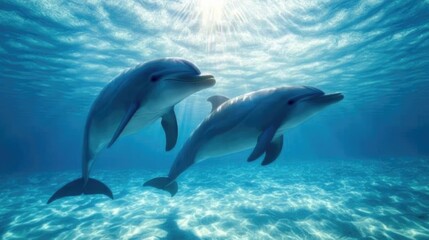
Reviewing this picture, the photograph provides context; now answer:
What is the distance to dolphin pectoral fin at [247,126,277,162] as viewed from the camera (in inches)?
134

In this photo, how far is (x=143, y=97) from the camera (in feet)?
11.0

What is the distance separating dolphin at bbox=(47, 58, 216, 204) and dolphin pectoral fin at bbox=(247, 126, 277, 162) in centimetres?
108

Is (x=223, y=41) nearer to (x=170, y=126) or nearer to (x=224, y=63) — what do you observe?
(x=224, y=63)

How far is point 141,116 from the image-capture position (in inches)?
149

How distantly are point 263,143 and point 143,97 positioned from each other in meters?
1.80

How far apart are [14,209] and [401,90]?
3811 cm

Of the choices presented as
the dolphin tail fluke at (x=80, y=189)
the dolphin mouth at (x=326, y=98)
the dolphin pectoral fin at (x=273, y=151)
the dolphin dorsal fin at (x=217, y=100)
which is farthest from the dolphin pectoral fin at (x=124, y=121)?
the dolphin tail fluke at (x=80, y=189)

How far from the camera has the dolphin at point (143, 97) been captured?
3223 mm

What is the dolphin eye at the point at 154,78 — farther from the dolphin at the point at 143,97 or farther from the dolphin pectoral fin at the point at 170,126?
the dolphin pectoral fin at the point at 170,126

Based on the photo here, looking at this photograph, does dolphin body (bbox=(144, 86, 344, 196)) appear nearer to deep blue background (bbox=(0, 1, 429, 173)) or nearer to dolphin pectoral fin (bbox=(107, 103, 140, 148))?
dolphin pectoral fin (bbox=(107, 103, 140, 148))

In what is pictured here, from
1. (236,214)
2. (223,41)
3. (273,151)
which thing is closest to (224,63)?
(223,41)

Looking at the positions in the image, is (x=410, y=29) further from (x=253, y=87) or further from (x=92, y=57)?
(x=92, y=57)

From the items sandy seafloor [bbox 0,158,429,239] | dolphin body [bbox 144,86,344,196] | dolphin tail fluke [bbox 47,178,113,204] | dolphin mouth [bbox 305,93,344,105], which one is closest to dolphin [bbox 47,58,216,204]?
dolphin body [bbox 144,86,344,196]

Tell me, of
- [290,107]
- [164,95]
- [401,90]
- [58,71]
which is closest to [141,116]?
[164,95]
